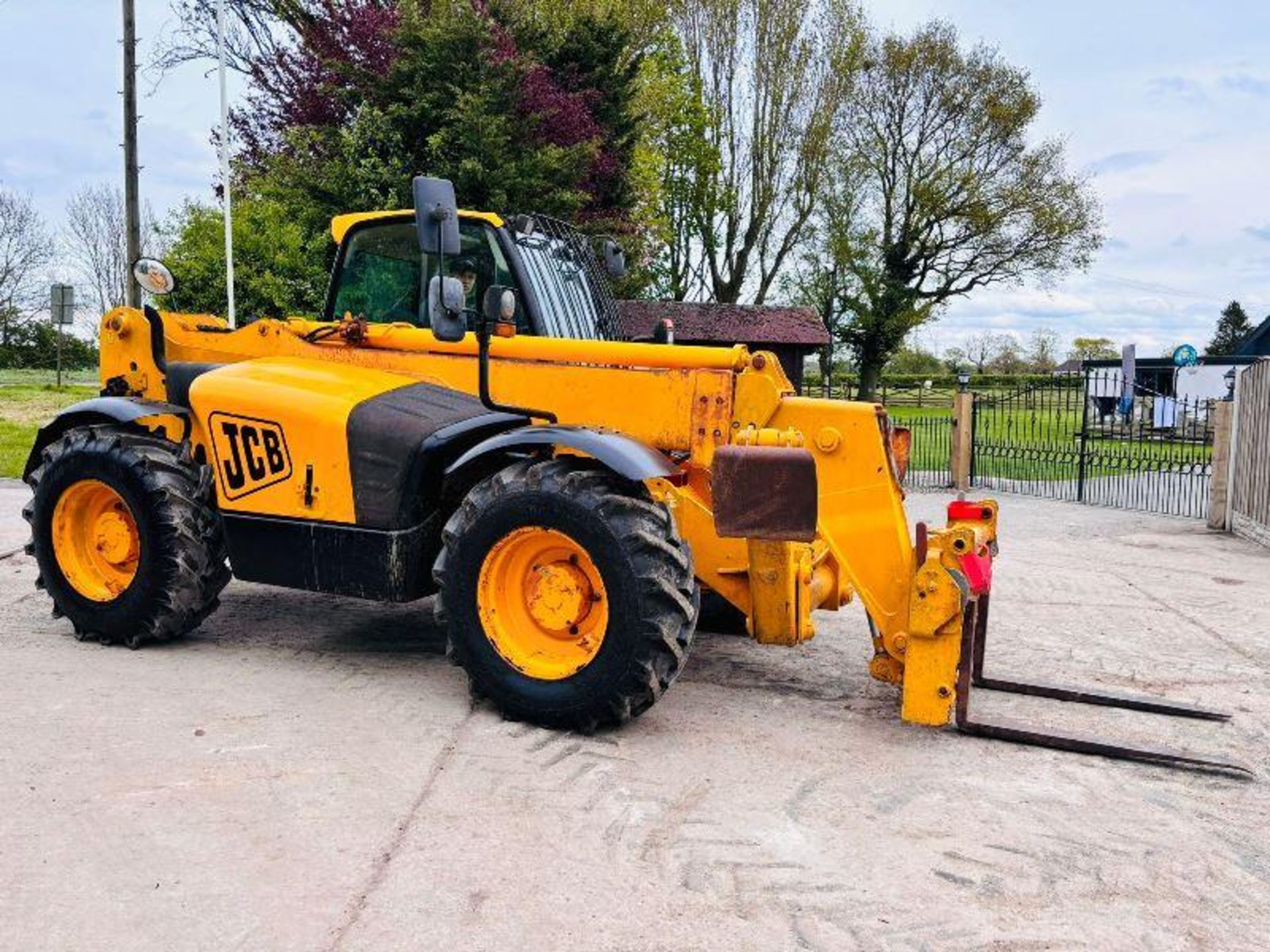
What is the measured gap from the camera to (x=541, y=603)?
4723 mm

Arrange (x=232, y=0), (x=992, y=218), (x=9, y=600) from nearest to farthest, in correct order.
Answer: (x=9, y=600) < (x=232, y=0) < (x=992, y=218)

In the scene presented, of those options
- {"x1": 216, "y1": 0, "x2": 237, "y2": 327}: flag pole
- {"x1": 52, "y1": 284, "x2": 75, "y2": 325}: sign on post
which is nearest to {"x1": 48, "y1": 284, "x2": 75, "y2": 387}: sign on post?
{"x1": 52, "y1": 284, "x2": 75, "y2": 325}: sign on post

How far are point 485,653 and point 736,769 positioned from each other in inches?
46.8

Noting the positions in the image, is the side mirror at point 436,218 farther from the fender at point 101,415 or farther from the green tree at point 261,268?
the green tree at point 261,268

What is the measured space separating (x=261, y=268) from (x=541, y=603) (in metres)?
14.4

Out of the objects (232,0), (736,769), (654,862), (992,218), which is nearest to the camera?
(654,862)

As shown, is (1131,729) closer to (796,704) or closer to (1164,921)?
(796,704)

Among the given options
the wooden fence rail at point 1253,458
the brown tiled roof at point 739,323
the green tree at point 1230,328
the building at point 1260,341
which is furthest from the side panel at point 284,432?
the green tree at point 1230,328

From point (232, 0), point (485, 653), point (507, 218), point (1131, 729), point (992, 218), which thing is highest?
point (232, 0)

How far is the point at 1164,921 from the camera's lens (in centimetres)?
318

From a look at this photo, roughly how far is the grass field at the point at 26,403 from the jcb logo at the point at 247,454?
7840 millimetres

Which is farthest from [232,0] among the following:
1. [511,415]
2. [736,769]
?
[736,769]

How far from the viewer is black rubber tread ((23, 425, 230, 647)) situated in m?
5.51

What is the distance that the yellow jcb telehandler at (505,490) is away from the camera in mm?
4449
